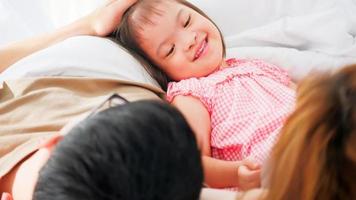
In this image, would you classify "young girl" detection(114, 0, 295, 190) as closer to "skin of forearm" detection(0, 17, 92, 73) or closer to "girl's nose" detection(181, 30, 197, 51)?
"girl's nose" detection(181, 30, 197, 51)

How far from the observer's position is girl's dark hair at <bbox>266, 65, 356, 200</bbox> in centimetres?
58

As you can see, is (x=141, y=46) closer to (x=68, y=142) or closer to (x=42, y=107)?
(x=42, y=107)

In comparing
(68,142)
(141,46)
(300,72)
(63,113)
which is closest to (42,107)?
(63,113)

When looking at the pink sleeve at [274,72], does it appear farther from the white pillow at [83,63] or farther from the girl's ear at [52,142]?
the girl's ear at [52,142]

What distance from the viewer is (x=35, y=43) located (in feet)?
4.41

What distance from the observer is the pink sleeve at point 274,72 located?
122 cm

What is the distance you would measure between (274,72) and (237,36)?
9.4 inches

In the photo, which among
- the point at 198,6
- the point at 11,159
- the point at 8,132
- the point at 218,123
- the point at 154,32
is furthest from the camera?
the point at 198,6

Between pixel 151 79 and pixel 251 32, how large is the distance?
0.37m

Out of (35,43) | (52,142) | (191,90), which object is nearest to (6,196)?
(52,142)

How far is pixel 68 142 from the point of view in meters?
0.57

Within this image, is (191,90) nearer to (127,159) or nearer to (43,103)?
(43,103)

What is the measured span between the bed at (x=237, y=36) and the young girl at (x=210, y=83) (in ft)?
0.19


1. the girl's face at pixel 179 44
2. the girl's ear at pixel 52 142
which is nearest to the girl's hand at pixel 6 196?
the girl's ear at pixel 52 142
